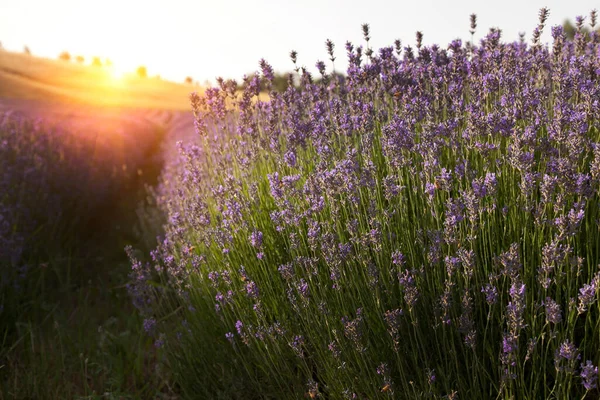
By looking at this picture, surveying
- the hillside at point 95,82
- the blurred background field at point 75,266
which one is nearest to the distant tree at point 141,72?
the hillside at point 95,82

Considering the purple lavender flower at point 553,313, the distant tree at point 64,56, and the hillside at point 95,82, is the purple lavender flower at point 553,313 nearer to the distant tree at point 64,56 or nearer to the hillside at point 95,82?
the hillside at point 95,82

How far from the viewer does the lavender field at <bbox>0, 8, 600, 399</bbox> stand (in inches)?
78.2

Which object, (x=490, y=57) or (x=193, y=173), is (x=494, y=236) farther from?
(x=193, y=173)

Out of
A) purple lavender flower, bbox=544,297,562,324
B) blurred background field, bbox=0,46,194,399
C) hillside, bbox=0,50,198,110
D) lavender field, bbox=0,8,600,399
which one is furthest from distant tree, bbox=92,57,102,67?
purple lavender flower, bbox=544,297,562,324

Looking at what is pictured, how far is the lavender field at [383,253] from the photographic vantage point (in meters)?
1.99

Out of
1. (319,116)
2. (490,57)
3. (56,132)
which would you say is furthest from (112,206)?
(490,57)

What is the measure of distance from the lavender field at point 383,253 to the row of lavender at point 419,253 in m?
0.01

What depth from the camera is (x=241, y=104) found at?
331cm

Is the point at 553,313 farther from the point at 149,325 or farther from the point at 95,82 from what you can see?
the point at 95,82

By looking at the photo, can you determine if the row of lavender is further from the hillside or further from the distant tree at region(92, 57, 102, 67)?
the distant tree at region(92, 57, 102, 67)

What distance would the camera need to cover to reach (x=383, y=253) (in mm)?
2268

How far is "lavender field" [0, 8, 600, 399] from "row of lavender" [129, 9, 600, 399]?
0.04ft

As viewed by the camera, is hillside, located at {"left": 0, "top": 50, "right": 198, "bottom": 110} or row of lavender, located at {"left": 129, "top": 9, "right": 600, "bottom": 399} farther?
hillside, located at {"left": 0, "top": 50, "right": 198, "bottom": 110}

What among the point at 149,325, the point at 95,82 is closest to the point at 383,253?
the point at 149,325
